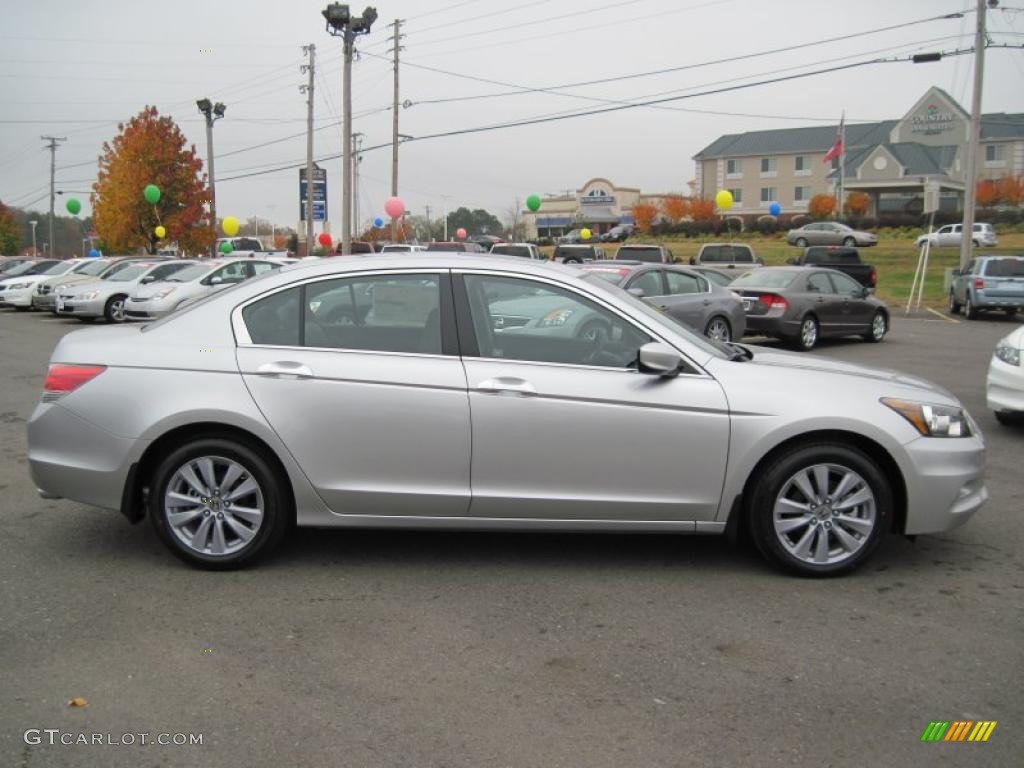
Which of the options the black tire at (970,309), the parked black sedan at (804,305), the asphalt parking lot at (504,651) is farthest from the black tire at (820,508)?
the black tire at (970,309)

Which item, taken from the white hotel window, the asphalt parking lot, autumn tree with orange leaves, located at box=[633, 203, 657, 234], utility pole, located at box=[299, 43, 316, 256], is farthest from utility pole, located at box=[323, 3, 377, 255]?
the white hotel window

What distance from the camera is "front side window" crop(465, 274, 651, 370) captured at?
5016 mm

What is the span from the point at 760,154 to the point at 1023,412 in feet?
266

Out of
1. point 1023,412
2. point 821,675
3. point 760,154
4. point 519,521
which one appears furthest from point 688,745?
point 760,154

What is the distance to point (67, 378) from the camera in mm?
5105

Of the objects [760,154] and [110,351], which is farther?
[760,154]

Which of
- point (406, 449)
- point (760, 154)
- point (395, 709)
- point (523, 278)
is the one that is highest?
point (760, 154)

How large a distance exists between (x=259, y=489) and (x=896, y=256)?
45944 mm

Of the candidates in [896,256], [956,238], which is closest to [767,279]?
[896,256]

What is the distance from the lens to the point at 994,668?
396 centimetres

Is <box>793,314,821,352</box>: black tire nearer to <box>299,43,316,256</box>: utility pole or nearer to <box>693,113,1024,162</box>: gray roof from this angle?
<box>299,43,316,256</box>: utility pole

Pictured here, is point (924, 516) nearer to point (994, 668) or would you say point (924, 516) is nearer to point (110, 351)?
point (994, 668)

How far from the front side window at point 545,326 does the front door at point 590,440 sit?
0.10 feet
